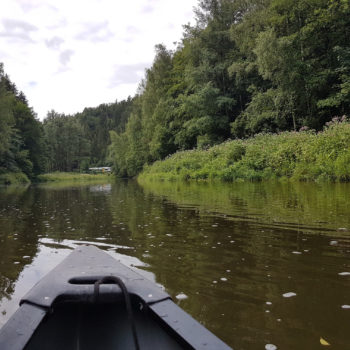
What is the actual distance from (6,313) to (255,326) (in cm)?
204

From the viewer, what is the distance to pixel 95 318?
204cm

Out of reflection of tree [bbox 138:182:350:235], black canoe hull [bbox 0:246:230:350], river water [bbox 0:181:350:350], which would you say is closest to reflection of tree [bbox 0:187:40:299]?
river water [bbox 0:181:350:350]

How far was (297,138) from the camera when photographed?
49.2 ft

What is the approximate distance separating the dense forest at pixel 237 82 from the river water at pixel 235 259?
40.9ft

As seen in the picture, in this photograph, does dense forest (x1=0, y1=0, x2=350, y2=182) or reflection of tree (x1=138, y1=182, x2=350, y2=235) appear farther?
dense forest (x1=0, y1=0, x2=350, y2=182)

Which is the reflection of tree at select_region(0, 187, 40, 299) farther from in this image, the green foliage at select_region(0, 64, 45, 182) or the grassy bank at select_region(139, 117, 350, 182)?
the green foliage at select_region(0, 64, 45, 182)

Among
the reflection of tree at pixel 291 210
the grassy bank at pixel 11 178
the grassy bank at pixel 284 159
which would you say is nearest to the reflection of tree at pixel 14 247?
the reflection of tree at pixel 291 210

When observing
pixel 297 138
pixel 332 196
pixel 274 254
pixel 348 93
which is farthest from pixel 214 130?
pixel 274 254

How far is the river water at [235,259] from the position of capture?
2.26 metres

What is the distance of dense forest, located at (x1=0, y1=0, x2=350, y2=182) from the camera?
20.1 m

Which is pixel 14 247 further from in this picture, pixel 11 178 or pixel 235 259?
pixel 11 178

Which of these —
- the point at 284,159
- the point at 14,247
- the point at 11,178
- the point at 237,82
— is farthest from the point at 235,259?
the point at 11,178

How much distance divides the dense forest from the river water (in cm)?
1247

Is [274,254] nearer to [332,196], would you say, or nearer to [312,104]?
[332,196]
